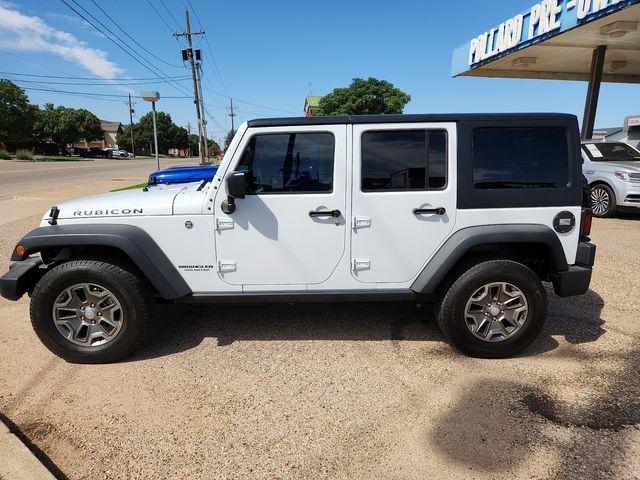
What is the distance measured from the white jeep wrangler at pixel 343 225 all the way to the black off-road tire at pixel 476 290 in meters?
0.01

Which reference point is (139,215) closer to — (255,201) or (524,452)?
(255,201)

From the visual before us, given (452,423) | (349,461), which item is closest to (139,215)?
(349,461)

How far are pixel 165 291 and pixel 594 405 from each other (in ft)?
10.1

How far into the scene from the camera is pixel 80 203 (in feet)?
11.0

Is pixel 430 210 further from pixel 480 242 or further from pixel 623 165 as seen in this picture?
pixel 623 165

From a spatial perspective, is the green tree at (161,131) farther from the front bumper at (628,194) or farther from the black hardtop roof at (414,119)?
the black hardtop roof at (414,119)

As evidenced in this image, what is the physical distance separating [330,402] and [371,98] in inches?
1514

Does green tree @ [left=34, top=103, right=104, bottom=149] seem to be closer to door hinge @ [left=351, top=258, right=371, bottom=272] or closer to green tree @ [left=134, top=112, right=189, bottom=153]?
green tree @ [left=134, top=112, right=189, bottom=153]

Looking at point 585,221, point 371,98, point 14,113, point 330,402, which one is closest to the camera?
point 330,402

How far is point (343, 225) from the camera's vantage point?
3180 mm

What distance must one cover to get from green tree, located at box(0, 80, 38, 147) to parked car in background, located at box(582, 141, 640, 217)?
60.5 m

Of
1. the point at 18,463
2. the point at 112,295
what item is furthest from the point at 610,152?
the point at 18,463

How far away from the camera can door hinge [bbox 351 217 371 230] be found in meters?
3.17

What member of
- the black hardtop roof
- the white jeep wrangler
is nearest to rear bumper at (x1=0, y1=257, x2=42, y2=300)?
the white jeep wrangler
